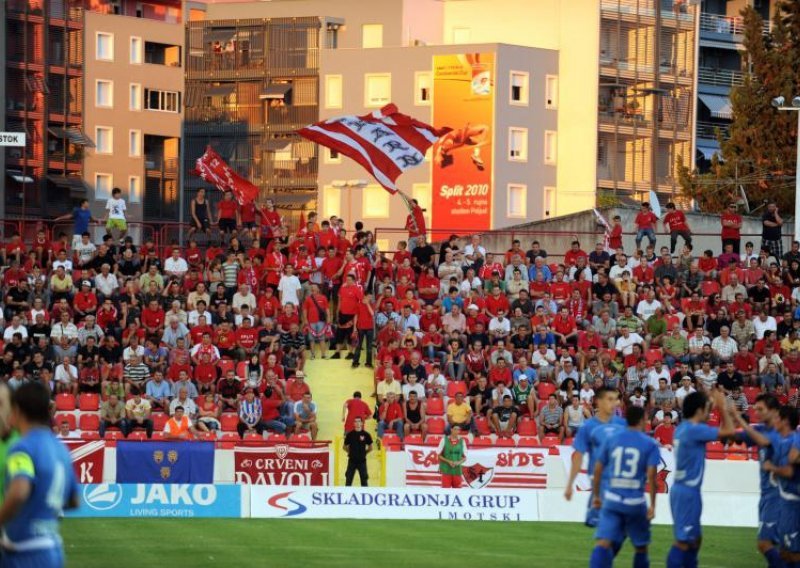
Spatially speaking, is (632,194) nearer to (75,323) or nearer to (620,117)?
(620,117)

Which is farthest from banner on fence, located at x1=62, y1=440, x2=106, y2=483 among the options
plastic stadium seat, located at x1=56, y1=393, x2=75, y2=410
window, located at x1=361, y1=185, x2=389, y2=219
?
window, located at x1=361, y1=185, x2=389, y2=219

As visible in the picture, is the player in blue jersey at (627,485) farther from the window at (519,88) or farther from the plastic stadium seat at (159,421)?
the window at (519,88)

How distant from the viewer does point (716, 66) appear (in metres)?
96.9

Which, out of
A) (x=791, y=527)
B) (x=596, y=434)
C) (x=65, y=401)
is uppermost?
(x=596, y=434)

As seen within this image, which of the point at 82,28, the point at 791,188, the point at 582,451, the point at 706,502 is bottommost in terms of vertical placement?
the point at 706,502

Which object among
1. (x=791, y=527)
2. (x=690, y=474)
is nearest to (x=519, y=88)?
(x=791, y=527)

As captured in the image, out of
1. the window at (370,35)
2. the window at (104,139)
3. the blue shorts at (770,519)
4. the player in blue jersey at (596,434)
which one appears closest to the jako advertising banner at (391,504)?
the player in blue jersey at (596,434)

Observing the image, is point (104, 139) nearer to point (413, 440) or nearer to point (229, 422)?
point (229, 422)

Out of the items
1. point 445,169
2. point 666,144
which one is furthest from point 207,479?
point 666,144

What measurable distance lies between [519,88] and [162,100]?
22.3 metres

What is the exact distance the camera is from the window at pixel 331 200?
89688 mm

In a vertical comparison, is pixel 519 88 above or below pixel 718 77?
below

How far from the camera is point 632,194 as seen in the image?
8988cm

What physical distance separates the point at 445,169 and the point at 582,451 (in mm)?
69424
